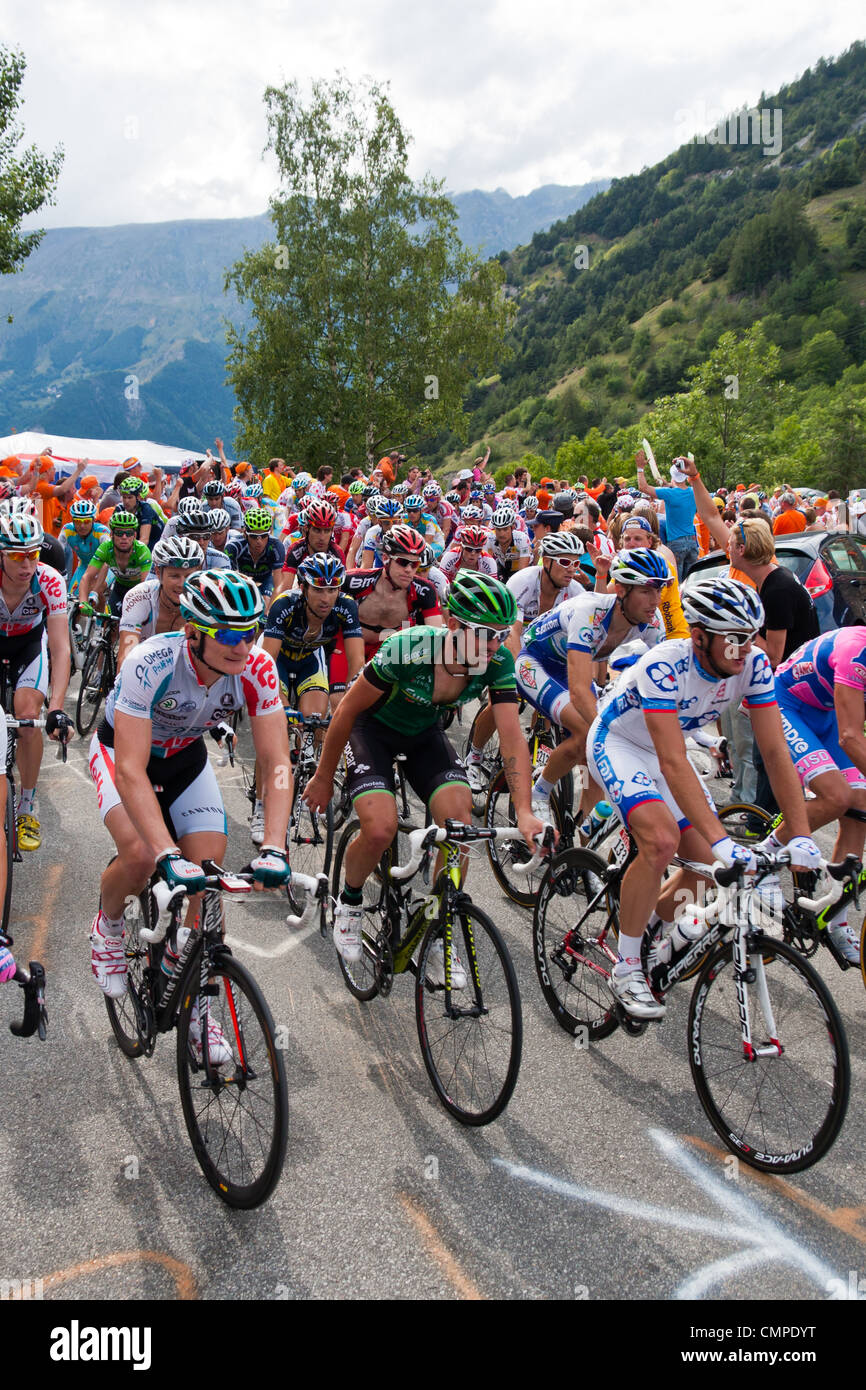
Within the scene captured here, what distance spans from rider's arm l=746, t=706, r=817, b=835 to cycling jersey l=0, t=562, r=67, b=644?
4672 millimetres

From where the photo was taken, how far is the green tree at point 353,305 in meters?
37.8

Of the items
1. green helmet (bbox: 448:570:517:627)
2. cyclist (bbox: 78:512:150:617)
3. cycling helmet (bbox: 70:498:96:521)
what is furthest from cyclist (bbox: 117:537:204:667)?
cycling helmet (bbox: 70:498:96:521)

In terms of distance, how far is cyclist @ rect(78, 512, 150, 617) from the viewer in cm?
888

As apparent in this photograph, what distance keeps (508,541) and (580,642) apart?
606cm

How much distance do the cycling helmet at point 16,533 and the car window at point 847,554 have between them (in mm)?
8010

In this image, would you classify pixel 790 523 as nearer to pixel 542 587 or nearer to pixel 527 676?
pixel 542 587

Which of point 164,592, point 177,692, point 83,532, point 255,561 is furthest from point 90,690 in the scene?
point 177,692

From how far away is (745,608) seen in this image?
3797 millimetres

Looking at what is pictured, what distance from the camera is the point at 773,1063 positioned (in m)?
3.71

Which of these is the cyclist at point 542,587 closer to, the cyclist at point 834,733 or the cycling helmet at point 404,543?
the cycling helmet at point 404,543

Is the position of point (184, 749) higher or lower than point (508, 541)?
lower

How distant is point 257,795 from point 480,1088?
284 cm

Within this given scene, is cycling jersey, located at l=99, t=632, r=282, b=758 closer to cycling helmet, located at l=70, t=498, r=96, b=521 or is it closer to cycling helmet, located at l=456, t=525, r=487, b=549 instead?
cycling helmet, located at l=456, t=525, r=487, b=549
